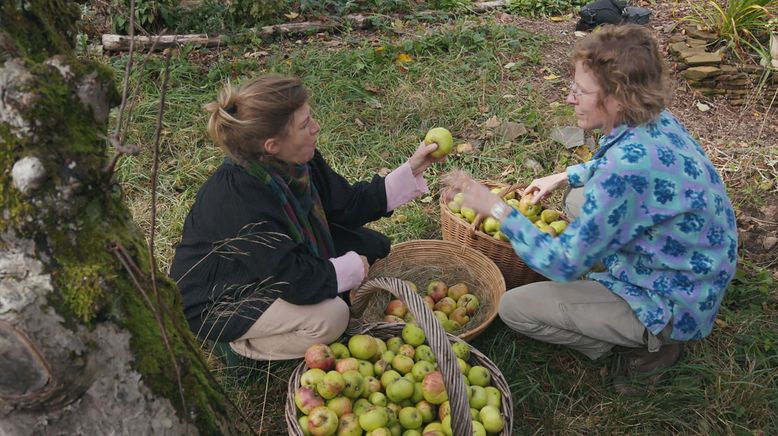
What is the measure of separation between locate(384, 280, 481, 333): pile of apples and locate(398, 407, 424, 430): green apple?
2.29 feet

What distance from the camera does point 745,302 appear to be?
345 cm

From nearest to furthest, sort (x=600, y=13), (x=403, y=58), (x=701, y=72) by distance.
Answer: (x=701, y=72) < (x=403, y=58) < (x=600, y=13)

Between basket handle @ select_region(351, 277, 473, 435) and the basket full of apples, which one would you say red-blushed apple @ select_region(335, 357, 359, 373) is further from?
the basket full of apples

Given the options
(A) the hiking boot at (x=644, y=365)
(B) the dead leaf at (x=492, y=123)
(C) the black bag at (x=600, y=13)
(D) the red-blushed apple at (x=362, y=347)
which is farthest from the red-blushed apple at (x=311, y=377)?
(C) the black bag at (x=600, y=13)

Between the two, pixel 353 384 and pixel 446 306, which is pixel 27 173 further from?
pixel 446 306

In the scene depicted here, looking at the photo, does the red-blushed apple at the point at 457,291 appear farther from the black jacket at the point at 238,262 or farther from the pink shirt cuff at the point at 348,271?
Result: the black jacket at the point at 238,262

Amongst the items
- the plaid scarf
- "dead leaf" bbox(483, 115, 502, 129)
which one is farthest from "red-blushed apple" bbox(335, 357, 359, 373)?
"dead leaf" bbox(483, 115, 502, 129)

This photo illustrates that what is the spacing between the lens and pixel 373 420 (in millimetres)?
2326

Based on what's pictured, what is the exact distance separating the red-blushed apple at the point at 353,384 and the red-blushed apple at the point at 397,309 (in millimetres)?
814

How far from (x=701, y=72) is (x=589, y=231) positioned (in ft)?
11.6

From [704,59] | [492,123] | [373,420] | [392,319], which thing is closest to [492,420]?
[373,420]

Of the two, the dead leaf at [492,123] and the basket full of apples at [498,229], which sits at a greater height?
the basket full of apples at [498,229]

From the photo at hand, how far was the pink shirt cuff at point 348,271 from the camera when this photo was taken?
2793mm

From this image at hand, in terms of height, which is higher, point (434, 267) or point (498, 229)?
point (498, 229)
